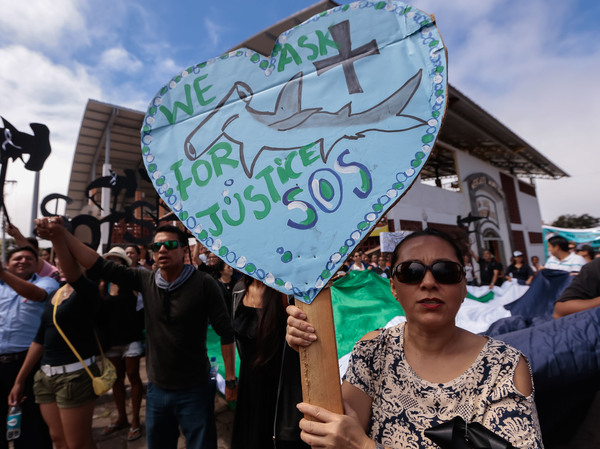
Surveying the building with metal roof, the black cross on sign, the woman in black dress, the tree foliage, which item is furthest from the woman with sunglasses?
the tree foliage

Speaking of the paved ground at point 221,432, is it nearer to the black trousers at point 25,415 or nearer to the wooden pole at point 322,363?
the black trousers at point 25,415

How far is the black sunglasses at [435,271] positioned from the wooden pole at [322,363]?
27 centimetres

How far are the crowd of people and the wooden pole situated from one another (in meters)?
0.03

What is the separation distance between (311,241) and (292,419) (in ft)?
3.84

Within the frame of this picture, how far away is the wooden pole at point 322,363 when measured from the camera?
89 cm

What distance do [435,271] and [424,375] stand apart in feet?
1.03

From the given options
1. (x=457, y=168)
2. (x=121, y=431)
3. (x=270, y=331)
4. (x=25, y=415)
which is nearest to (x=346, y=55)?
(x=270, y=331)

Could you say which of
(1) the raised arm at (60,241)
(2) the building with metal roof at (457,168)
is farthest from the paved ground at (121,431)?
(2) the building with metal roof at (457,168)

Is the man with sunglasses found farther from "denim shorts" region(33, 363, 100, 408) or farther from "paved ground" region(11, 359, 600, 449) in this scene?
"paved ground" region(11, 359, 600, 449)

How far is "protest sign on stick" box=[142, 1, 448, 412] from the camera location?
0.93 meters

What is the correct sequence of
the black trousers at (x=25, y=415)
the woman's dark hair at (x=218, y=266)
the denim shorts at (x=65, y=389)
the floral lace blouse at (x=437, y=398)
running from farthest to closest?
the woman's dark hair at (x=218, y=266) → the black trousers at (x=25, y=415) → the denim shorts at (x=65, y=389) → the floral lace blouse at (x=437, y=398)

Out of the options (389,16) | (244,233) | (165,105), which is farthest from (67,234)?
(389,16)

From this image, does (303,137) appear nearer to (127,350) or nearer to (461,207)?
(127,350)

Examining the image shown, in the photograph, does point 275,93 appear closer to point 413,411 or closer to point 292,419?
point 413,411
